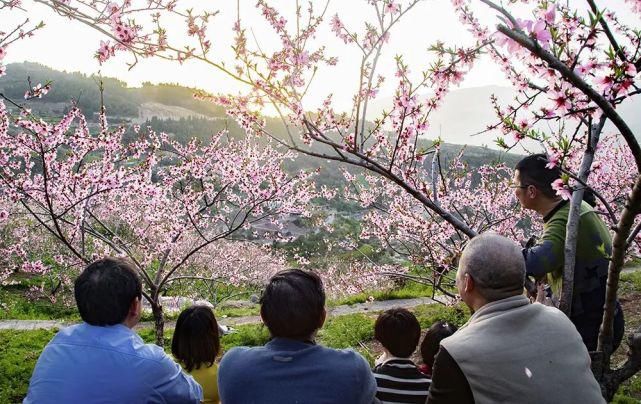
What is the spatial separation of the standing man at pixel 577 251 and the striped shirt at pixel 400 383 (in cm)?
70

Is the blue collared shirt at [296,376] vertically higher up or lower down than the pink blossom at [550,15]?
lower down

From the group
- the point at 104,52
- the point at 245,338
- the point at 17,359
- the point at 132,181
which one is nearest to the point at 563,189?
the point at 104,52

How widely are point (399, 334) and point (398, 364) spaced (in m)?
0.14

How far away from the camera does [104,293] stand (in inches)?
66.5

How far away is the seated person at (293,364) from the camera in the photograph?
147 cm

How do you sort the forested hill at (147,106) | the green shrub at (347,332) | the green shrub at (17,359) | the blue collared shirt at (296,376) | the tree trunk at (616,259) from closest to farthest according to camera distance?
the blue collared shirt at (296,376)
the tree trunk at (616,259)
the green shrub at (17,359)
the green shrub at (347,332)
the forested hill at (147,106)

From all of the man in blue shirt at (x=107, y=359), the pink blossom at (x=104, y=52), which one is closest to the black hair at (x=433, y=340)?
the man in blue shirt at (x=107, y=359)

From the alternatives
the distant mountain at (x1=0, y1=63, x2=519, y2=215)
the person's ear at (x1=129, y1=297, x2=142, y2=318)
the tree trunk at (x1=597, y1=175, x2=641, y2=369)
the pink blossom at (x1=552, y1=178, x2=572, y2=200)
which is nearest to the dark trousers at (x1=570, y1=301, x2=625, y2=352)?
the tree trunk at (x1=597, y1=175, x2=641, y2=369)

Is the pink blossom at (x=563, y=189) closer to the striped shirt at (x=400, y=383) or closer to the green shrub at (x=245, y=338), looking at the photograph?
the striped shirt at (x=400, y=383)

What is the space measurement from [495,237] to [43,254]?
1626 centimetres

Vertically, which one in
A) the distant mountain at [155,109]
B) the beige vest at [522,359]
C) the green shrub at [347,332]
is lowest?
the green shrub at [347,332]

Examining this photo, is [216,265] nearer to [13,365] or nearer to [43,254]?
[43,254]

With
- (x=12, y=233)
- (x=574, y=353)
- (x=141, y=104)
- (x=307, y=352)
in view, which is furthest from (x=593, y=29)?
(x=141, y=104)

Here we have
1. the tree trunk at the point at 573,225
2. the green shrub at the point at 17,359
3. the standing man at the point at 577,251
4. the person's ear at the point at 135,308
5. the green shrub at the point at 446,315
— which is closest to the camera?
the person's ear at the point at 135,308
